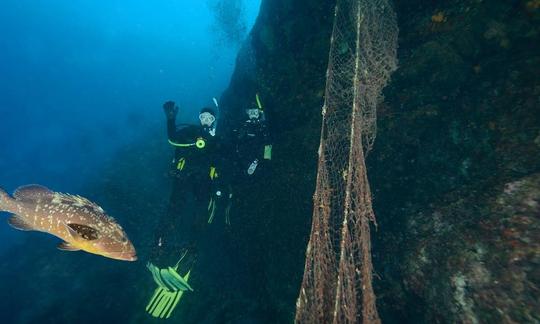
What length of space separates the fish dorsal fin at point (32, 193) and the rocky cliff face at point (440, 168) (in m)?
4.08

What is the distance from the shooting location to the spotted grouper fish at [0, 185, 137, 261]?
3.76 meters

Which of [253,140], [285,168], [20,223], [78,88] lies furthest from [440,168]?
[78,88]

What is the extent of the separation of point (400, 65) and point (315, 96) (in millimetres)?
1822

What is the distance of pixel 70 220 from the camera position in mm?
3875

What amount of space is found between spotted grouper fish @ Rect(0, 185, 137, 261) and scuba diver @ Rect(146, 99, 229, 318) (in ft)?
9.79

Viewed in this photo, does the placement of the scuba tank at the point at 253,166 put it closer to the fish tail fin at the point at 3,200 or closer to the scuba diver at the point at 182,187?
the scuba diver at the point at 182,187

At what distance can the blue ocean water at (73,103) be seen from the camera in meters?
13.8

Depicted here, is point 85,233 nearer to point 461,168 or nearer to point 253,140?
point 253,140

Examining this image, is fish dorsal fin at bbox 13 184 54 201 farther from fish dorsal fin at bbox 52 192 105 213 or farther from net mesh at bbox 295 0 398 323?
net mesh at bbox 295 0 398 323

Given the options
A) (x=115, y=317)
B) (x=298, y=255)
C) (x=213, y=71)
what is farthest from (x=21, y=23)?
(x=298, y=255)

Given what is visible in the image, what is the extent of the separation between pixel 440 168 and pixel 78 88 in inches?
2114

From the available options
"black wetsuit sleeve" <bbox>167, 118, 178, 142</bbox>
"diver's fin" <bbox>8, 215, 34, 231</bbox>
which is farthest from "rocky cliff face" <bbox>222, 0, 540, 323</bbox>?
"diver's fin" <bbox>8, 215, 34, 231</bbox>

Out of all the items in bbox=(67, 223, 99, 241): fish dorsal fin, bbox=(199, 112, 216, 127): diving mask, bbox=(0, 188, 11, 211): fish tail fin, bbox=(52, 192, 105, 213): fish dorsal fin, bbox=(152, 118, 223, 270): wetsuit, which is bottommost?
bbox=(67, 223, 99, 241): fish dorsal fin

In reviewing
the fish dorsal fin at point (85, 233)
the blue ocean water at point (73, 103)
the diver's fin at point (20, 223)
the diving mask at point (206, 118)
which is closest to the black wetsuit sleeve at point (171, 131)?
the diving mask at point (206, 118)
